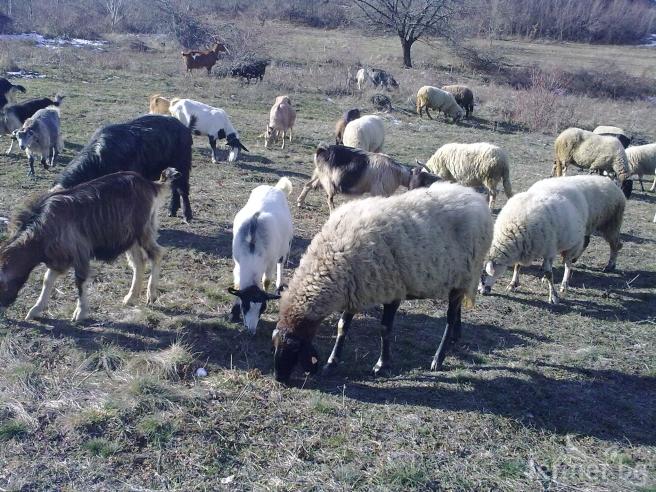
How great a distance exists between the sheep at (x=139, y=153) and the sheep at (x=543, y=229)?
4.43 metres

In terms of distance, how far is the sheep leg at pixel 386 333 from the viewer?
522 cm

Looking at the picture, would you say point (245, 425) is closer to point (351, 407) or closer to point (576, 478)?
point (351, 407)

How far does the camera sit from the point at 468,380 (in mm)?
5145

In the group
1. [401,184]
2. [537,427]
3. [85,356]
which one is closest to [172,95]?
[401,184]

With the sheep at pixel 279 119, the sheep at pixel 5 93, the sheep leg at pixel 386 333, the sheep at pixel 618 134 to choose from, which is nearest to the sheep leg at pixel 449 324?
the sheep leg at pixel 386 333

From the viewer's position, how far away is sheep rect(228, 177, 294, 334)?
5.61 m

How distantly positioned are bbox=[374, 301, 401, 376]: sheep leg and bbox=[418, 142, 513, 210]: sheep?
6282mm

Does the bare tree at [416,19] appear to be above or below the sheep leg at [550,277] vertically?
above

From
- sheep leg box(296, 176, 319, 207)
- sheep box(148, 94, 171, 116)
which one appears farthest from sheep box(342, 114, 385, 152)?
sheep box(148, 94, 171, 116)

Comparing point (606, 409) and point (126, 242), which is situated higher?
point (126, 242)

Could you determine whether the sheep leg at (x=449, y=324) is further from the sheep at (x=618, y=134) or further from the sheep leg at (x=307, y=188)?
the sheep at (x=618, y=134)

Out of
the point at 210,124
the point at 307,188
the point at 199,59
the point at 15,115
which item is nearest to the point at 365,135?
the point at 307,188

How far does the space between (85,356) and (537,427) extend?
403cm

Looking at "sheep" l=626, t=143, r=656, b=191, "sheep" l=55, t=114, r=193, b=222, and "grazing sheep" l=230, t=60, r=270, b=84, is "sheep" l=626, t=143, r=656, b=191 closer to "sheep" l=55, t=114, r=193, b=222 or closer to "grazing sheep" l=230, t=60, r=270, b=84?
"sheep" l=55, t=114, r=193, b=222
